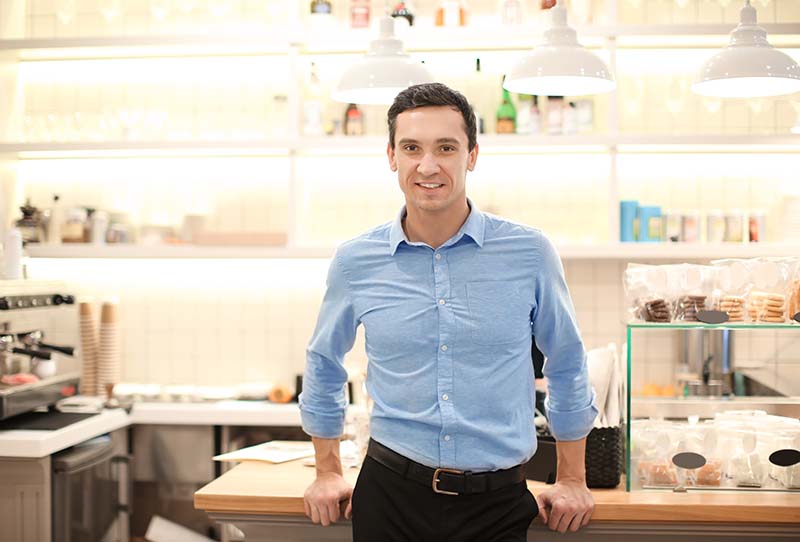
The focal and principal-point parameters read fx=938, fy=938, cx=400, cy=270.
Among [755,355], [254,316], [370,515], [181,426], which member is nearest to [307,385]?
[370,515]

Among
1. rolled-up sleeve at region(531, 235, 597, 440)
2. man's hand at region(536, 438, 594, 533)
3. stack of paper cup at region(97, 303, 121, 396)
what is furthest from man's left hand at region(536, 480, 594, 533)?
stack of paper cup at region(97, 303, 121, 396)

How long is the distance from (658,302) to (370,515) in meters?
0.92

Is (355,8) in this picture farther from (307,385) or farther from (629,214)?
(307,385)

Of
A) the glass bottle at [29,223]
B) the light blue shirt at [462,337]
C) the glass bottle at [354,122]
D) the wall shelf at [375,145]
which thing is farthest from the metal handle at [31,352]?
the light blue shirt at [462,337]

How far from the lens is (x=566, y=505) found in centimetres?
211

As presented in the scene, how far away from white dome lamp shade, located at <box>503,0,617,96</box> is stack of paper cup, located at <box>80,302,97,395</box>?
2.68 metres

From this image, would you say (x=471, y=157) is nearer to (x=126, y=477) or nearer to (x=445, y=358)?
(x=445, y=358)

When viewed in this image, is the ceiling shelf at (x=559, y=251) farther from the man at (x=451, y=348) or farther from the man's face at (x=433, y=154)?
the man's face at (x=433, y=154)

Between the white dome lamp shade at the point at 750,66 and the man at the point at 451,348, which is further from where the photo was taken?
the white dome lamp shade at the point at 750,66

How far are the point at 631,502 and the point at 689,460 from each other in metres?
0.23

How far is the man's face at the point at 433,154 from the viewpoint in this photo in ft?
6.44

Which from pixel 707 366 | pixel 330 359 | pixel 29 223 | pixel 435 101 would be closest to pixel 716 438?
pixel 707 366

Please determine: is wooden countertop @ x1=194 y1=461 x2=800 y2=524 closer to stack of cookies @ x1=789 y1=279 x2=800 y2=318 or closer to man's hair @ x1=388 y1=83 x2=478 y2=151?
stack of cookies @ x1=789 y1=279 x2=800 y2=318

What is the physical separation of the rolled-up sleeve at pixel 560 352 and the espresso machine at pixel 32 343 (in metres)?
2.22
